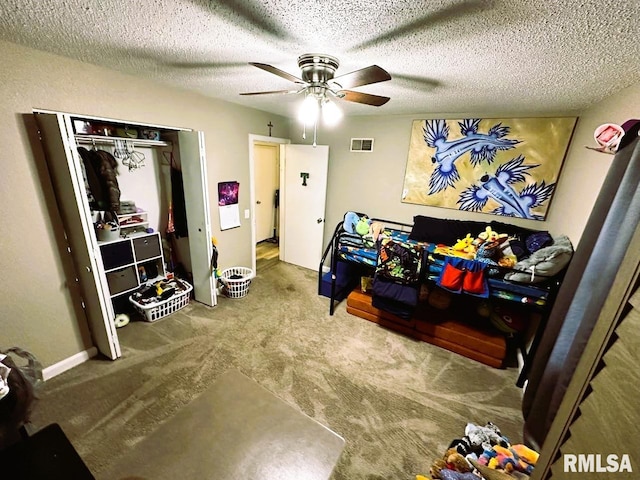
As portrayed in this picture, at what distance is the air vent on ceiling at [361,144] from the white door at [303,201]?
15.2 inches

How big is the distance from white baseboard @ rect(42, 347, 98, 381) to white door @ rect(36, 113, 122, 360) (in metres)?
0.07

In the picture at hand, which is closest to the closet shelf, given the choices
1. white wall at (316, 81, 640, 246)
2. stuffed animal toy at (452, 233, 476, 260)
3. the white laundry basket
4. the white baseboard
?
the white laundry basket

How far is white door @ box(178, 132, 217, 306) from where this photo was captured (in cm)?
256

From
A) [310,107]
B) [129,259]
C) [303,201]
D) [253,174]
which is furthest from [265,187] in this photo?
[310,107]

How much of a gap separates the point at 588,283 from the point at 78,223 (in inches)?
121

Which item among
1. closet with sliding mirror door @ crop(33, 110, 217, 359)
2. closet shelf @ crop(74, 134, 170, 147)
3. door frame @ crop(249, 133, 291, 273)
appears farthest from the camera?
door frame @ crop(249, 133, 291, 273)

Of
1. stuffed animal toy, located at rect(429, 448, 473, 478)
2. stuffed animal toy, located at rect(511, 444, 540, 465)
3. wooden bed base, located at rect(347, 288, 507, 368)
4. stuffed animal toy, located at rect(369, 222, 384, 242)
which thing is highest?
stuffed animal toy, located at rect(369, 222, 384, 242)

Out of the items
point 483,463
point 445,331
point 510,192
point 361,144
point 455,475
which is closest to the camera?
point 455,475

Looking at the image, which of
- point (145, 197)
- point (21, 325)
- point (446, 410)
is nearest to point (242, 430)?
point (446, 410)

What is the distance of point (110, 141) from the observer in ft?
8.00

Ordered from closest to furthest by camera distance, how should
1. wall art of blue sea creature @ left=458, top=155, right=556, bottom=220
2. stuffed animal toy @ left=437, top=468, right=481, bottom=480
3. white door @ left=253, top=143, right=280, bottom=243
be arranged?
stuffed animal toy @ left=437, top=468, right=481, bottom=480, wall art of blue sea creature @ left=458, top=155, right=556, bottom=220, white door @ left=253, top=143, right=280, bottom=243

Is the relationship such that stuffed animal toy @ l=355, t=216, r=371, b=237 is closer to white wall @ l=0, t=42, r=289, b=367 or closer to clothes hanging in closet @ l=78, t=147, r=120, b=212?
white wall @ l=0, t=42, r=289, b=367

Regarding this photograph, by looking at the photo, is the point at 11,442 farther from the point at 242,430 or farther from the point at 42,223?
the point at 42,223

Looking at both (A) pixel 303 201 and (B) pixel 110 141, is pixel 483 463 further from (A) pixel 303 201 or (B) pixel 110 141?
(B) pixel 110 141
